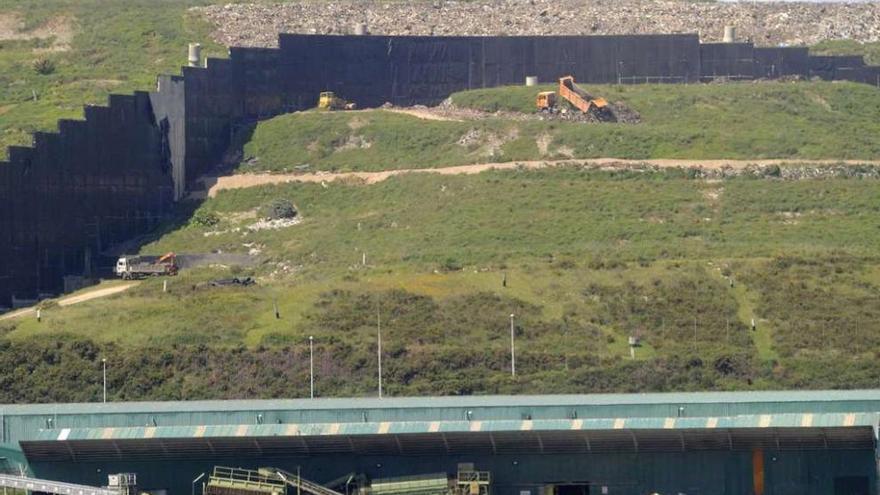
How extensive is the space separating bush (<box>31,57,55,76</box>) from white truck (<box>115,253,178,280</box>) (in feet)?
89.9

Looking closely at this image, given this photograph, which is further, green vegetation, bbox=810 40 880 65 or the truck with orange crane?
green vegetation, bbox=810 40 880 65

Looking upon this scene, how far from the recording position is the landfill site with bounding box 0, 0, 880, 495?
3068 inches

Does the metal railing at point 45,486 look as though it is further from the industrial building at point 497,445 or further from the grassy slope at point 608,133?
the grassy slope at point 608,133

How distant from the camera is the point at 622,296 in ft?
365

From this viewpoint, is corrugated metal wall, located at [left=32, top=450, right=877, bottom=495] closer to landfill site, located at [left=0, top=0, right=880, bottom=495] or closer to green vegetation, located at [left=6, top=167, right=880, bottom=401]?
landfill site, located at [left=0, top=0, right=880, bottom=495]

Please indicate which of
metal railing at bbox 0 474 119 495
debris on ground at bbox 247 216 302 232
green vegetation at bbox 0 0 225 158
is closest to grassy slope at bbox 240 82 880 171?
debris on ground at bbox 247 216 302 232

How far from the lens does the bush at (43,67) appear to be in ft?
479

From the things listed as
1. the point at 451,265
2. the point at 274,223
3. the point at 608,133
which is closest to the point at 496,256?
the point at 451,265

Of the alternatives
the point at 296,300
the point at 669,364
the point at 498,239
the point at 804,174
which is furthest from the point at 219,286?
the point at 804,174

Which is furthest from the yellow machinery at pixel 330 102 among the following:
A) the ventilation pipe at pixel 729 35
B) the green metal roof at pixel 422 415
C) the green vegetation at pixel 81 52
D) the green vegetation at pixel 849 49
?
the green metal roof at pixel 422 415

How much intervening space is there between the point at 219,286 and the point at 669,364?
2005 centimetres

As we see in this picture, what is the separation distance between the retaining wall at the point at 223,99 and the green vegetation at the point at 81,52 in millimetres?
3887

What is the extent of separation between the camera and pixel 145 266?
120m

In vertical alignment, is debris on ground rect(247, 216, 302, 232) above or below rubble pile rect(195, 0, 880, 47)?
below
